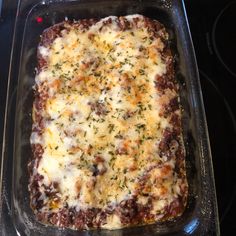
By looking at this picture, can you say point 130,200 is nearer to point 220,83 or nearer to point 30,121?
point 30,121

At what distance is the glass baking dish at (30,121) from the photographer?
1.75m

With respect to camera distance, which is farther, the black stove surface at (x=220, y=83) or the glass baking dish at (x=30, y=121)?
the black stove surface at (x=220, y=83)

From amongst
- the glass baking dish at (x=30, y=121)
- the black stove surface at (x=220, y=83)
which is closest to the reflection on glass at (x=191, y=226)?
the glass baking dish at (x=30, y=121)

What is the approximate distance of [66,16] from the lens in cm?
221

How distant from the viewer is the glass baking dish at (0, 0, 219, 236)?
1746 mm

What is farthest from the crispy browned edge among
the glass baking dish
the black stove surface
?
the black stove surface

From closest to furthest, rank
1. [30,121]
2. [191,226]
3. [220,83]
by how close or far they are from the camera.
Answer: [191,226], [30,121], [220,83]

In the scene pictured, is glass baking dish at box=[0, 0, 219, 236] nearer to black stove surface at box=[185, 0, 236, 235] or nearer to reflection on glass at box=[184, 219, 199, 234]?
reflection on glass at box=[184, 219, 199, 234]

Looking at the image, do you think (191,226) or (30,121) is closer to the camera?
(191,226)

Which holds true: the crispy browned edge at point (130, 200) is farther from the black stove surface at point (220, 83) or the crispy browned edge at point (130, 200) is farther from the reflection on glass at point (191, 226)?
the black stove surface at point (220, 83)

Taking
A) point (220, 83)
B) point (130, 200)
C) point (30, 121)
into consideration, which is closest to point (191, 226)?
point (130, 200)

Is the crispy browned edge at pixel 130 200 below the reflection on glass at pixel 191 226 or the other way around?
the other way around

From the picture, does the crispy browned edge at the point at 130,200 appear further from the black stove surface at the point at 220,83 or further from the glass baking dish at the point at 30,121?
the black stove surface at the point at 220,83

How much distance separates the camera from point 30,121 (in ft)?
6.48
